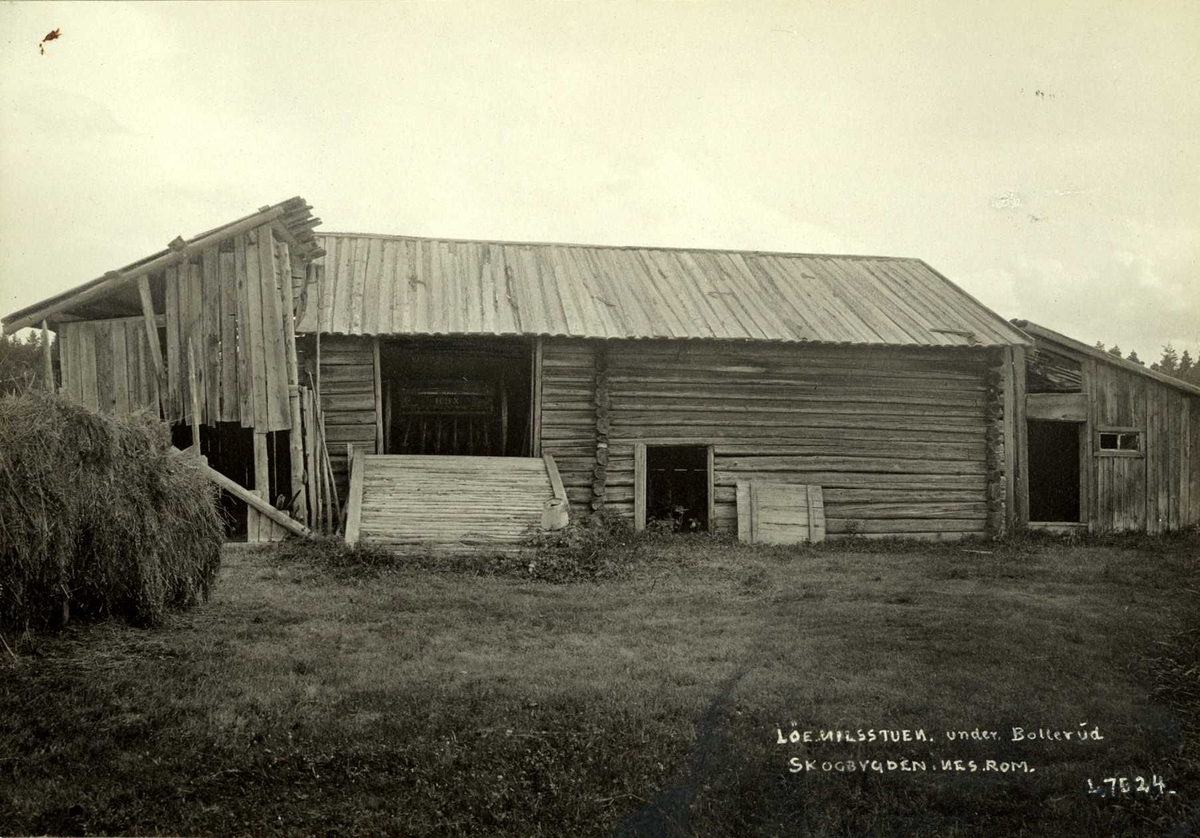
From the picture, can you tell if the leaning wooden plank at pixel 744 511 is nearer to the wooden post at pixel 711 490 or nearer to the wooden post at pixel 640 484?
the wooden post at pixel 711 490

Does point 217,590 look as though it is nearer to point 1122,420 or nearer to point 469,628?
point 469,628

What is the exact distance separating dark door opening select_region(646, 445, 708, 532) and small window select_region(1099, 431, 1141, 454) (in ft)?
26.2

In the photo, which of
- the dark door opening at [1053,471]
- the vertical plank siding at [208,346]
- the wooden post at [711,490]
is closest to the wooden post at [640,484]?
the wooden post at [711,490]

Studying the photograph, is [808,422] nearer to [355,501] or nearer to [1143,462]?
[1143,462]

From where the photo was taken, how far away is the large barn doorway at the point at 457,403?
757 inches

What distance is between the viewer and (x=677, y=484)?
1930 centimetres

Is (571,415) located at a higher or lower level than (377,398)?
lower

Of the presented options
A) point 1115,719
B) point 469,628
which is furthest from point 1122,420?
point 469,628

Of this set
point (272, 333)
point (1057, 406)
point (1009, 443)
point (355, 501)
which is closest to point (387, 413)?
point (272, 333)

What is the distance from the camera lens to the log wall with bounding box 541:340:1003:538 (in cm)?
1584

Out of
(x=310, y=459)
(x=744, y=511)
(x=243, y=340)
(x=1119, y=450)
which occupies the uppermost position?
(x=243, y=340)

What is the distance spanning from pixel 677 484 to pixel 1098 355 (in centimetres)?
886

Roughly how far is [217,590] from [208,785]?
16.4ft

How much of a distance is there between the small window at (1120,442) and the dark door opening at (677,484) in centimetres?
797
